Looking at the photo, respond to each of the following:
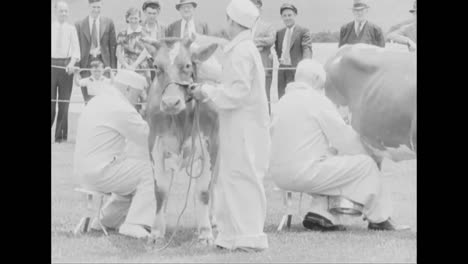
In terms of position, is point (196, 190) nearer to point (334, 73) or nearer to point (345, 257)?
point (345, 257)

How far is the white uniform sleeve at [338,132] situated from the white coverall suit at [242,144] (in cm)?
130

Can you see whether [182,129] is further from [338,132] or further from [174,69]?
[338,132]

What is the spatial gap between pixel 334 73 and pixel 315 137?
1243 mm

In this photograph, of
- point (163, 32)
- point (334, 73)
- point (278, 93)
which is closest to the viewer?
point (334, 73)

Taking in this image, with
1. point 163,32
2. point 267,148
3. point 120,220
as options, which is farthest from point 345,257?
point 163,32

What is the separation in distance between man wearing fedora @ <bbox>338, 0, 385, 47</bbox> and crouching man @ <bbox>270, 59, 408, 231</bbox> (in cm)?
394

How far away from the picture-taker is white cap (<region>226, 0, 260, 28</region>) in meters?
8.08

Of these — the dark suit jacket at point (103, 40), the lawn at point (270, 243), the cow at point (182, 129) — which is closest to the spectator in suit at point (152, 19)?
the dark suit jacket at point (103, 40)

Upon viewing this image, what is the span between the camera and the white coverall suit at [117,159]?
8.87 metres

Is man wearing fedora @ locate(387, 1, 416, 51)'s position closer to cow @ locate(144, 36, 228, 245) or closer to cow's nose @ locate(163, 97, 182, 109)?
cow @ locate(144, 36, 228, 245)

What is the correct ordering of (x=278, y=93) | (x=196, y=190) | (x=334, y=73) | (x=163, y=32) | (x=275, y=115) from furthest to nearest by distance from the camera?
1. (x=278, y=93)
2. (x=163, y=32)
3. (x=334, y=73)
4. (x=275, y=115)
5. (x=196, y=190)

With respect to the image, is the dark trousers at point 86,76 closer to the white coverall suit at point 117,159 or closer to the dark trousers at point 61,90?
the dark trousers at point 61,90

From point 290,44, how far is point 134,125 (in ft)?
16.9

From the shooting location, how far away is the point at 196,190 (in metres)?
8.76
